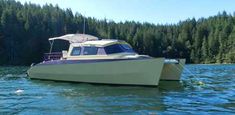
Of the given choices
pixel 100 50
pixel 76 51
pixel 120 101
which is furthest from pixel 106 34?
pixel 120 101

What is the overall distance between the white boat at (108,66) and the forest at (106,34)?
2855 inches

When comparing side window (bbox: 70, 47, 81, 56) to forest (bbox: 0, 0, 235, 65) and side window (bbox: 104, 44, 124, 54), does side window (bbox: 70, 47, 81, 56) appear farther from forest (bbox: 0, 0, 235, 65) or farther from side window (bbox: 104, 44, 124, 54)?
forest (bbox: 0, 0, 235, 65)

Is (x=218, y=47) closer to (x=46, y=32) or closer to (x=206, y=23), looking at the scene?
(x=206, y=23)

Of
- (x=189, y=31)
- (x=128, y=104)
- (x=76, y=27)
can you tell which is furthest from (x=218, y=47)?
(x=128, y=104)

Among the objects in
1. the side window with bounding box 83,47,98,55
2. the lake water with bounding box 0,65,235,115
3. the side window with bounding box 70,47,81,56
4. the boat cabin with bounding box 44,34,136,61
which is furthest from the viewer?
the side window with bounding box 70,47,81,56

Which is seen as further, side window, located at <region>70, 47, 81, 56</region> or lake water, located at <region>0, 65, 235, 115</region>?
side window, located at <region>70, 47, 81, 56</region>

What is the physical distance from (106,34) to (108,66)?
124186 millimetres

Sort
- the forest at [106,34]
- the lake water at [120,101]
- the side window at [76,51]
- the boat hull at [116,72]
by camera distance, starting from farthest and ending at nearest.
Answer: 1. the forest at [106,34]
2. the side window at [76,51]
3. the boat hull at [116,72]
4. the lake water at [120,101]

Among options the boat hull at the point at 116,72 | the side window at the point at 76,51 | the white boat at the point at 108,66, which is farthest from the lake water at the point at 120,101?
the side window at the point at 76,51

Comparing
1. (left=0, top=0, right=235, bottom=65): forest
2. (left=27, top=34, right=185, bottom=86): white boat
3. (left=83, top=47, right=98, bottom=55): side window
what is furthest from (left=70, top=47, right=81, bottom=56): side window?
(left=0, top=0, right=235, bottom=65): forest

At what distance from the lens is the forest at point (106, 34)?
105 metres

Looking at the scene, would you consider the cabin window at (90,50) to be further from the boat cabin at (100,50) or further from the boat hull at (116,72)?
the boat hull at (116,72)

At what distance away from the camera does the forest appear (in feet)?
345

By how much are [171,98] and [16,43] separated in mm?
89919
